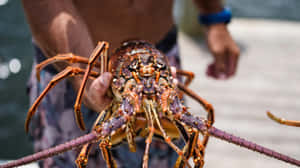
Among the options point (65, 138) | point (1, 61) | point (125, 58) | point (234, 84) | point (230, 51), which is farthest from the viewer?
point (1, 61)

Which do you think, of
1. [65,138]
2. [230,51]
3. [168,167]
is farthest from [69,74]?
[230,51]

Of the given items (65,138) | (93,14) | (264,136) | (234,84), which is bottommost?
(264,136)

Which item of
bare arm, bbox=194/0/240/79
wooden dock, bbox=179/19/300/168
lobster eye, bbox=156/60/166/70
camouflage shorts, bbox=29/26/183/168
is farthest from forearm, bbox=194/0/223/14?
lobster eye, bbox=156/60/166/70

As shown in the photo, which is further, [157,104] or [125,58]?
[125,58]

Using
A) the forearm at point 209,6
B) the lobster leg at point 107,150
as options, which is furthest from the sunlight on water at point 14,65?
the lobster leg at point 107,150

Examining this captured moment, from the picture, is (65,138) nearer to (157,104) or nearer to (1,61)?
(157,104)

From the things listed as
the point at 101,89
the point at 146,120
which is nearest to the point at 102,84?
the point at 101,89

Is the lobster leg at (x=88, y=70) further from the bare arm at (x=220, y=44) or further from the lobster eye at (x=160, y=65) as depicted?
the bare arm at (x=220, y=44)

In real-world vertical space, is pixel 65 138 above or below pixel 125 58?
below
